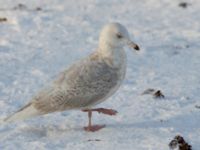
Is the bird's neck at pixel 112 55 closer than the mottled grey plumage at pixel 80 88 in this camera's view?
No

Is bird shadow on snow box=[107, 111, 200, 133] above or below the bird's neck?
below

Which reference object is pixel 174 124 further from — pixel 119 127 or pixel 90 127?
pixel 90 127

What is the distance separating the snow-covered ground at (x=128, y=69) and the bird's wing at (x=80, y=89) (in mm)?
267

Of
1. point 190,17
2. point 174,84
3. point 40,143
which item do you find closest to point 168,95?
point 174,84

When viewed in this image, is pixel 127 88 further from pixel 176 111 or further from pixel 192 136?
pixel 192 136

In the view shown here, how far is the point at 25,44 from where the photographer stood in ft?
28.2

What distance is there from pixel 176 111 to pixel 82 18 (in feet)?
11.8

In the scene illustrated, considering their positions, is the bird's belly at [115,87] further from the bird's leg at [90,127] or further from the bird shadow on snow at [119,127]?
the bird shadow on snow at [119,127]

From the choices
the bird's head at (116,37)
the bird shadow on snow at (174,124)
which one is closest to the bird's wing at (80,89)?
the bird's head at (116,37)

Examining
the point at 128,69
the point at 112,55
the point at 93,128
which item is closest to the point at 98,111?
the point at 93,128

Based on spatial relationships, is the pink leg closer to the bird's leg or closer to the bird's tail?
the bird's leg

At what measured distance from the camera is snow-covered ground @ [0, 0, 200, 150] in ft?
18.9

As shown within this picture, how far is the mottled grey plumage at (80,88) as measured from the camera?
5.79 metres

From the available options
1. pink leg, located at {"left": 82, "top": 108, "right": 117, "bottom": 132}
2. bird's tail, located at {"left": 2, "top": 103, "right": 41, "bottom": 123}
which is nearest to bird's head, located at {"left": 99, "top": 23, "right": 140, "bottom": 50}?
pink leg, located at {"left": 82, "top": 108, "right": 117, "bottom": 132}
